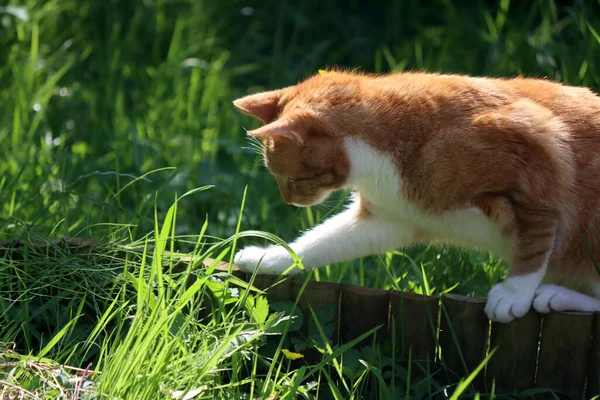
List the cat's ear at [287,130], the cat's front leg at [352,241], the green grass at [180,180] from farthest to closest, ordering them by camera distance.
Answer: the cat's front leg at [352,241], the cat's ear at [287,130], the green grass at [180,180]

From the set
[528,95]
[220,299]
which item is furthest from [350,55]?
[220,299]

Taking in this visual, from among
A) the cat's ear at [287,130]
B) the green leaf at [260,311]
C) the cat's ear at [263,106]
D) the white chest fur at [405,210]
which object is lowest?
the green leaf at [260,311]

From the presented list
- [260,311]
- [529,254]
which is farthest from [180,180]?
[529,254]

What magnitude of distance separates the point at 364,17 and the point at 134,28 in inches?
53.2

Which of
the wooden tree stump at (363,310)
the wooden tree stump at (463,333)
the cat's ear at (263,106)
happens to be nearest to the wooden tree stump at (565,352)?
the wooden tree stump at (463,333)

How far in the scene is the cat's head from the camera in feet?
6.93

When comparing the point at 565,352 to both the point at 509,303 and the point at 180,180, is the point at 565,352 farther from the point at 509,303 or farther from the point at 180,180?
the point at 180,180

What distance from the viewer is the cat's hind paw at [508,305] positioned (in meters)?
1.99

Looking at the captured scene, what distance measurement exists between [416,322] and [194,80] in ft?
Answer: 7.14

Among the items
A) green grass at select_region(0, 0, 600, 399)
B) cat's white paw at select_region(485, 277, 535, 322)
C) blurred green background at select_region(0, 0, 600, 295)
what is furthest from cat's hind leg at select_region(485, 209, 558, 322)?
blurred green background at select_region(0, 0, 600, 295)

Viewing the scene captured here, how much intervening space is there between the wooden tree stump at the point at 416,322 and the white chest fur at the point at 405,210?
0.68ft

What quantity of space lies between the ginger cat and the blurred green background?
356 mm

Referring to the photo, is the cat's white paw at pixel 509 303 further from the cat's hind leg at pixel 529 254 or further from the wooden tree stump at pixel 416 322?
the wooden tree stump at pixel 416 322

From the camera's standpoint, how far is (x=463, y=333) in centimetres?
206
